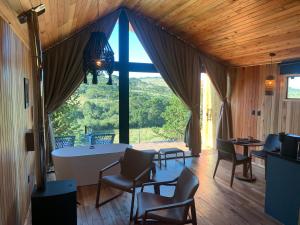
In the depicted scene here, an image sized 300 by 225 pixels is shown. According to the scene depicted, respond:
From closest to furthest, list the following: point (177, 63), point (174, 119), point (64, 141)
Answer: point (64, 141) → point (177, 63) → point (174, 119)

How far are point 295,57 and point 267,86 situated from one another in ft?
2.32

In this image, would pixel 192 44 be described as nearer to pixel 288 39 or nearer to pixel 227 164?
pixel 288 39

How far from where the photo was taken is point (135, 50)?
18.1 feet

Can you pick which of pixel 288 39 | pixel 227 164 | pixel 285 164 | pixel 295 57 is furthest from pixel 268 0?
pixel 227 164

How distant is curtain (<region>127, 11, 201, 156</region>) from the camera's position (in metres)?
5.38

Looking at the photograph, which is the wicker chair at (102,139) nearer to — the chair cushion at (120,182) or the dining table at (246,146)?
the chair cushion at (120,182)

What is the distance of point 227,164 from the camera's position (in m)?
5.49

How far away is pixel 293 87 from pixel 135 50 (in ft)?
11.0

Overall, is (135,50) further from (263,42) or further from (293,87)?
(293,87)

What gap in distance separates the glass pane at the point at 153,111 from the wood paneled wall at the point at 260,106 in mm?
1362

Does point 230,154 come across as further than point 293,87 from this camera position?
No

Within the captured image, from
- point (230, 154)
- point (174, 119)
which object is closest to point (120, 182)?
point (230, 154)

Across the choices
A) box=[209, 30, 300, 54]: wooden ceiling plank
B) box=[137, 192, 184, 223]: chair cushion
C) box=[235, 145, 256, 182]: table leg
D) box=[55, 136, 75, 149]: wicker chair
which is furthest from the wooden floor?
box=[209, 30, 300, 54]: wooden ceiling plank

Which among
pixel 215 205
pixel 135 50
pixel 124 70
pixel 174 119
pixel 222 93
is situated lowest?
pixel 215 205
